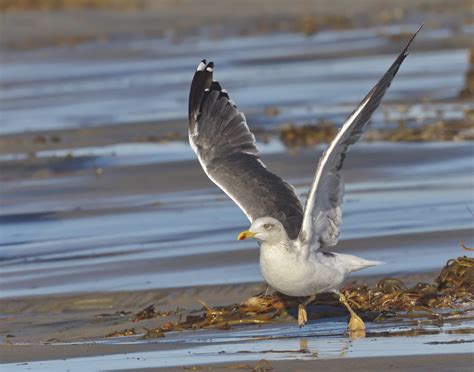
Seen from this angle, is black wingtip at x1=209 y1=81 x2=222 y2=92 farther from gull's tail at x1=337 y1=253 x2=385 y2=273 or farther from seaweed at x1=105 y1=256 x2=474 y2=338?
gull's tail at x1=337 y1=253 x2=385 y2=273

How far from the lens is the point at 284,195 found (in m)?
8.61

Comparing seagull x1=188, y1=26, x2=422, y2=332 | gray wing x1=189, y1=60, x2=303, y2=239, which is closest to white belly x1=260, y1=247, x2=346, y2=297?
seagull x1=188, y1=26, x2=422, y2=332

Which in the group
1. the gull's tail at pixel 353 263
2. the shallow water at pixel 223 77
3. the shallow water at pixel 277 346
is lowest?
the shallow water at pixel 277 346

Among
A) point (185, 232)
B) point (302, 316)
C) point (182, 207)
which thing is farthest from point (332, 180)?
point (182, 207)

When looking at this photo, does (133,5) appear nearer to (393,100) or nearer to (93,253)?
(393,100)

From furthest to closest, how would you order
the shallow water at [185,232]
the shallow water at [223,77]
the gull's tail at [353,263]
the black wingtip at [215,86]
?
the shallow water at [223,77]
the shallow water at [185,232]
the black wingtip at [215,86]
the gull's tail at [353,263]

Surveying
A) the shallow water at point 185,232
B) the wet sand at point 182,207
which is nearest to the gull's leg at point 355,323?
the wet sand at point 182,207

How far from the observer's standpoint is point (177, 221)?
12.3m

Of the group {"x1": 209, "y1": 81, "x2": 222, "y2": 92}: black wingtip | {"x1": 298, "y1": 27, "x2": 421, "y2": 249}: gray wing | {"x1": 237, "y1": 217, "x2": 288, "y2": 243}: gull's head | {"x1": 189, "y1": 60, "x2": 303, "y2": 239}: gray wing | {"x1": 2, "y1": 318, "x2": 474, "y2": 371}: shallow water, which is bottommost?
{"x1": 2, "y1": 318, "x2": 474, "y2": 371}: shallow water

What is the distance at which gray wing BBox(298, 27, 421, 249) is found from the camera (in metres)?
7.69

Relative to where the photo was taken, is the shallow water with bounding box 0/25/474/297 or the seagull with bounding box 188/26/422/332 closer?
the seagull with bounding box 188/26/422/332

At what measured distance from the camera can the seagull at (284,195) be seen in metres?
Answer: 7.79

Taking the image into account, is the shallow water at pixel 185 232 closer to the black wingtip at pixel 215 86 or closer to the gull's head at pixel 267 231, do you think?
the black wingtip at pixel 215 86

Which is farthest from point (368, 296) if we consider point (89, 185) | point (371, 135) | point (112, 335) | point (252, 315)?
point (371, 135)
